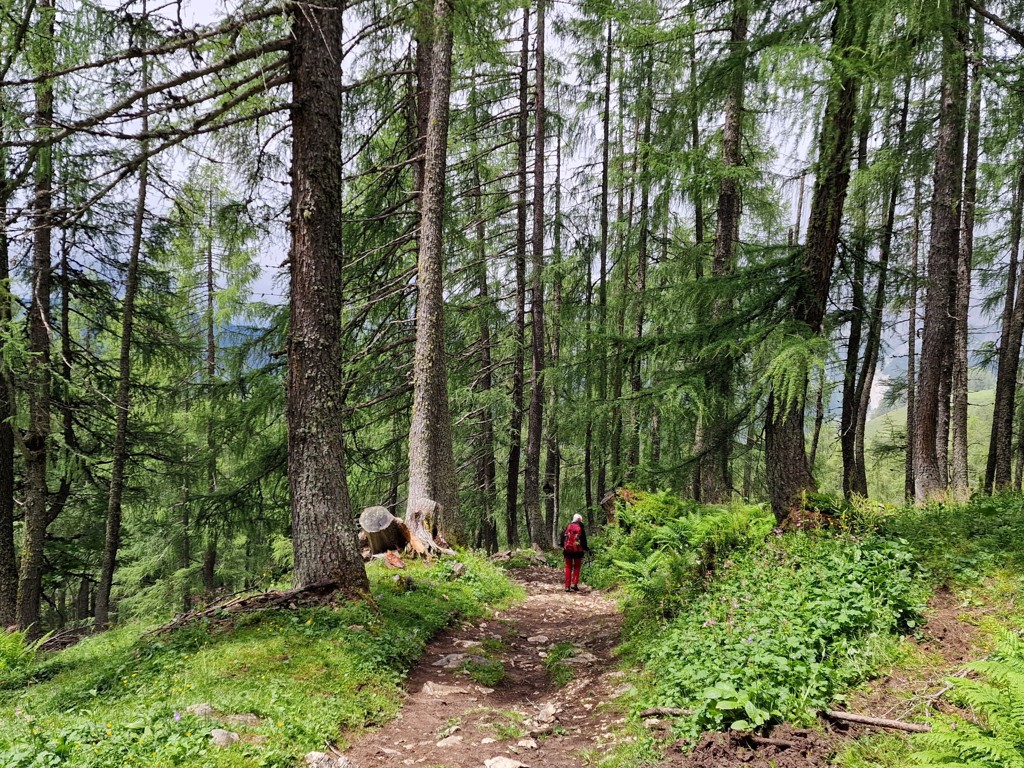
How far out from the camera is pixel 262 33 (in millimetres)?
6367

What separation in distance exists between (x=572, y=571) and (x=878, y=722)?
26.5 ft

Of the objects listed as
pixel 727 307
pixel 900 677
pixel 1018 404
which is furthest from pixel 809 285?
pixel 1018 404

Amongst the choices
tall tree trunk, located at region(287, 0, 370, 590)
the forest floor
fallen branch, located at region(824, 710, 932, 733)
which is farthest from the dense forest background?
fallen branch, located at region(824, 710, 932, 733)

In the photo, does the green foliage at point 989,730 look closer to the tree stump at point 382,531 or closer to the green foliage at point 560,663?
the green foliage at point 560,663

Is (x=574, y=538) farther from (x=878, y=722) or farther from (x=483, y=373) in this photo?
(x=878, y=722)

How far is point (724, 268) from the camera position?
1146 centimetres

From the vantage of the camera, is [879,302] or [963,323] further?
[963,323]

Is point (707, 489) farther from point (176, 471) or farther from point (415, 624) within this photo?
point (176, 471)

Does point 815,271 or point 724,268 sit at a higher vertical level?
point 724,268

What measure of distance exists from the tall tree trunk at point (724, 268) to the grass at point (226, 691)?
15.7ft

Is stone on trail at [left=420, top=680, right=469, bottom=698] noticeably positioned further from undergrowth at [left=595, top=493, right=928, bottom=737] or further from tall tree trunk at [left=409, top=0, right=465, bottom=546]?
tall tree trunk at [left=409, top=0, right=465, bottom=546]

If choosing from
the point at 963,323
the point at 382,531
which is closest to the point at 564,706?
the point at 382,531

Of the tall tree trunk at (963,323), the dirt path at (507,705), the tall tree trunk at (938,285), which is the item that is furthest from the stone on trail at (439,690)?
the tall tree trunk at (963,323)

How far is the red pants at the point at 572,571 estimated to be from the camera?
11109 millimetres
